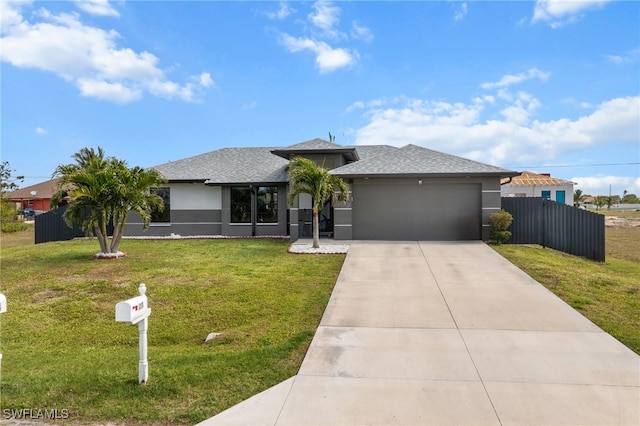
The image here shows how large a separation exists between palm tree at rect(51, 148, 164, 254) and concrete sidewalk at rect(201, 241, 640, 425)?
8006mm

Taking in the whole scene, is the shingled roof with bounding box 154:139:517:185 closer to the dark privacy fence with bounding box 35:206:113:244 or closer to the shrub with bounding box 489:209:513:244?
the shrub with bounding box 489:209:513:244

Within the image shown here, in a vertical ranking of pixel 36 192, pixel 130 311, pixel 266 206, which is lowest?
pixel 130 311

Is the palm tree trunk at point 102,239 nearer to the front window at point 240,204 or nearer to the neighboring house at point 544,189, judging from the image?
the front window at point 240,204

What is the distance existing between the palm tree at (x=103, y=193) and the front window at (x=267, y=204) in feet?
19.9

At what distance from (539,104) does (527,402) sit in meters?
20.5

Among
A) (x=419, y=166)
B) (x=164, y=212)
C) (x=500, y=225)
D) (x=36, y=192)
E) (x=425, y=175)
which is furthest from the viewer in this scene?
(x=36, y=192)

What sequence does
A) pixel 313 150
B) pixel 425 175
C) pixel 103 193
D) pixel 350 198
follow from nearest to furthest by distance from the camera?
pixel 103 193, pixel 425 175, pixel 350 198, pixel 313 150

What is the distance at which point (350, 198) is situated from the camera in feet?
49.5

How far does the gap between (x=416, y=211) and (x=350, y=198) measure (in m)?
2.68

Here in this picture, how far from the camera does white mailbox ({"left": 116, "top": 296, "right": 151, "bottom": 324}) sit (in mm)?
3701

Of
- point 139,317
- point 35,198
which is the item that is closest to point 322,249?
point 139,317

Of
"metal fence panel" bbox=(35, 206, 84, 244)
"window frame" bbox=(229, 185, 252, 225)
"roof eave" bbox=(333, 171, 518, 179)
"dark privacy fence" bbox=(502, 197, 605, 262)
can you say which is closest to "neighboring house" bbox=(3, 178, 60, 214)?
"metal fence panel" bbox=(35, 206, 84, 244)

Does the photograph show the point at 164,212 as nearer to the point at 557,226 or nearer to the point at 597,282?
the point at 557,226

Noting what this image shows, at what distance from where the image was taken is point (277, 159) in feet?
66.9
